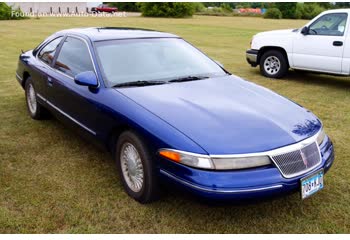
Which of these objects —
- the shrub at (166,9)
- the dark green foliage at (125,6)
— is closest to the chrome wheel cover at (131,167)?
the shrub at (166,9)

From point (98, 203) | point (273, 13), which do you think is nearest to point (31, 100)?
point (98, 203)

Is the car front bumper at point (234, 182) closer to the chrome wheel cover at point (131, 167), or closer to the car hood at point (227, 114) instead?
the car hood at point (227, 114)

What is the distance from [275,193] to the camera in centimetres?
269

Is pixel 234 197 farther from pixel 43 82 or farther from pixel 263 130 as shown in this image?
pixel 43 82

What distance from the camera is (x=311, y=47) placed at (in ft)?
26.2

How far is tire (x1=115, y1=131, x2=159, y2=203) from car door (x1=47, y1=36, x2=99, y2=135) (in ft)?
1.60

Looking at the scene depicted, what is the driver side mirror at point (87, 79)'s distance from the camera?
142 inches

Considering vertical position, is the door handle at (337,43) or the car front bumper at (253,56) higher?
the door handle at (337,43)

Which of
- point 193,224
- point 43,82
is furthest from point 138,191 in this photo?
point 43,82

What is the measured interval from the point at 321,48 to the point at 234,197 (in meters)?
6.12

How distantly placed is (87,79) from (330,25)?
5918mm

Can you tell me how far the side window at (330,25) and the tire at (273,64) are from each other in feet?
2.95

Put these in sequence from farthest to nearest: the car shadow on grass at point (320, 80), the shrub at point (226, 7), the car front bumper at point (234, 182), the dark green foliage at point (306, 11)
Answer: the shrub at point (226, 7)
the dark green foliage at point (306, 11)
the car shadow on grass at point (320, 80)
the car front bumper at point (234, 182)

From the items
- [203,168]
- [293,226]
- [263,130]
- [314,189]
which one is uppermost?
[263,130]
